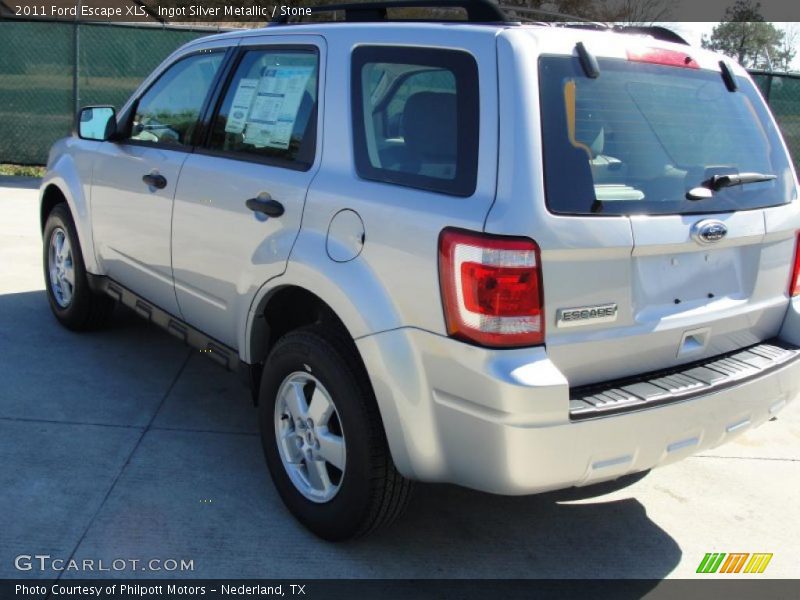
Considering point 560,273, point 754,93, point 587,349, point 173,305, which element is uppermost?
point 754,93

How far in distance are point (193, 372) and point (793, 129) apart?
10374 millimetres

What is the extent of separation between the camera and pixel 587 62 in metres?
2.80

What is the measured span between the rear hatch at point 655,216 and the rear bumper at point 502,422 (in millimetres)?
165

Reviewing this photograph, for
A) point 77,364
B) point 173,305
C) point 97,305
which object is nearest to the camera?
point 173,305

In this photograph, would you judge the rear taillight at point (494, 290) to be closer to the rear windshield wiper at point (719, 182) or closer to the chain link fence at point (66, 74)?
the rear windshield wiper at point (719, 182)

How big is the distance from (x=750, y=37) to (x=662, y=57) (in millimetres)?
23918

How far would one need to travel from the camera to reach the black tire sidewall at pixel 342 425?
118 inches

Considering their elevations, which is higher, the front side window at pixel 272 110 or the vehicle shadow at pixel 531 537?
the front side window at pixel 272 110

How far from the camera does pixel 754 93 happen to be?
3.48 meters

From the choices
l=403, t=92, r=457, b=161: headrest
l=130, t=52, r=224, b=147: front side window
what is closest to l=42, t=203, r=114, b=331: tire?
l=130, t=52, r=224, b=147: front side window

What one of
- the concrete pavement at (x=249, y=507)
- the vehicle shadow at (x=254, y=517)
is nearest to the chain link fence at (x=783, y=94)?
the concrete pavement at (x=249, y=507)

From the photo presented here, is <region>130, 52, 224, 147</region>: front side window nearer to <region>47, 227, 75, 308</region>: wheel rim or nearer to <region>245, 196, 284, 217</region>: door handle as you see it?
<region>245, 196, 284, 217</region>: door handle

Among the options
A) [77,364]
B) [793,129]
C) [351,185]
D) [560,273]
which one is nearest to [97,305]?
[77,364]

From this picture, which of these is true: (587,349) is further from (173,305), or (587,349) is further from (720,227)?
(173,305)
